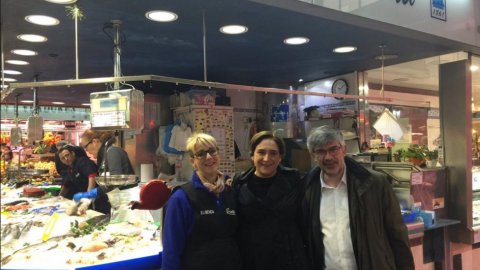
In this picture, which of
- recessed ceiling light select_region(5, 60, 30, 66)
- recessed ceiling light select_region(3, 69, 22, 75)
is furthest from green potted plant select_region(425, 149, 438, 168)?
recessed ceiling light select_region(3, 69, 22, 75)

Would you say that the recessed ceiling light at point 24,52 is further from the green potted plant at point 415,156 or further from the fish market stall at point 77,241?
the green potted plant at point 415,156

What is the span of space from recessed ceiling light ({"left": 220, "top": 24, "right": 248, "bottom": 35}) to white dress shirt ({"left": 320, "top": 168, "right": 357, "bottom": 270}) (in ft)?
5.78

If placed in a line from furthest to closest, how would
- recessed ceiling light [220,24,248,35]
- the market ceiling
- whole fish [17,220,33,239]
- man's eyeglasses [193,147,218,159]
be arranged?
1. recessed ceiling light [220,24,248,35]
2. the market ceiling
3. whole fish [17,220,33,239]
4. man's eyeglasses [193,147,218,159]

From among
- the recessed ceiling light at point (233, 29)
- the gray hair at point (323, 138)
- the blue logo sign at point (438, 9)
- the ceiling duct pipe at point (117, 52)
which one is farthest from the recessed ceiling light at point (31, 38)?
the blue logo sign at point (438, 9)

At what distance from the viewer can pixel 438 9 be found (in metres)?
4.16

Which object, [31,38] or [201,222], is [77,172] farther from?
[201,222]

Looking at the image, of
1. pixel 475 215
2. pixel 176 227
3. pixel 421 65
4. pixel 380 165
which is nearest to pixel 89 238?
pixel 176 227

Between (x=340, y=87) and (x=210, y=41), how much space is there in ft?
8.64

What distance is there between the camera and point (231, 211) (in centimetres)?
220

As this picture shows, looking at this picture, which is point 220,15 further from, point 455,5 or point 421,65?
point 421,65

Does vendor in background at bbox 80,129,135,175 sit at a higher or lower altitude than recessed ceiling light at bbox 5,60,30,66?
lower

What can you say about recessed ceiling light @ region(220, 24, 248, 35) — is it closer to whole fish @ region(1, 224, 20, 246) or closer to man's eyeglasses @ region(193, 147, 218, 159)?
man's eyeglasses @ region(193, 147, 218, 159)

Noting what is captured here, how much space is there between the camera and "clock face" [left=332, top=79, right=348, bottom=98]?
231 inches

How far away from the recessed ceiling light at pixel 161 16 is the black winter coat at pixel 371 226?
1.86 metres
